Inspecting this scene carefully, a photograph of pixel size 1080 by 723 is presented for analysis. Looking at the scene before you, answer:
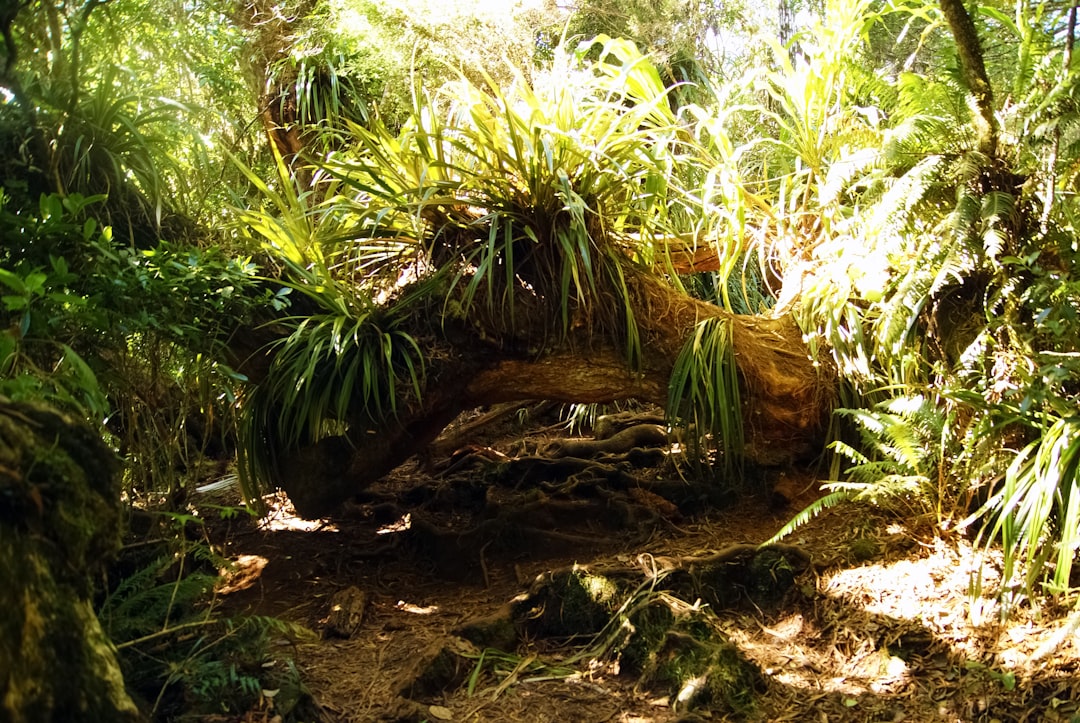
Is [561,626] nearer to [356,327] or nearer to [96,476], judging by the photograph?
[356,327]

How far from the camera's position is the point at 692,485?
4.15 m

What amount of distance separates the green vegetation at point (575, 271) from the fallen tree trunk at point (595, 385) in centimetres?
2

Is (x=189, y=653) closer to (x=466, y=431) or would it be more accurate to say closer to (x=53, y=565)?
(x=53, y=565)

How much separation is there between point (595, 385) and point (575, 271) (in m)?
0.59

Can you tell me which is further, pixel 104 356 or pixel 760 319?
pixel 760 319

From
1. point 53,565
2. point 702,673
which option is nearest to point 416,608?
point 702,673

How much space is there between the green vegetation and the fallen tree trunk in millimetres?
15

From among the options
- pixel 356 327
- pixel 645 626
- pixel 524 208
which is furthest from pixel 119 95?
pixel 645 626

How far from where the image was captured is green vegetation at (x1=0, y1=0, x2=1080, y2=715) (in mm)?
2740

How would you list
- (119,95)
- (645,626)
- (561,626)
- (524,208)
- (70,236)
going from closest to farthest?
(70,236) → (645,626) → (561,626) → (119,95) → (524,208)

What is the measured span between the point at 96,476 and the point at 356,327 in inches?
73.3

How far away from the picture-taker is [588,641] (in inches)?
123

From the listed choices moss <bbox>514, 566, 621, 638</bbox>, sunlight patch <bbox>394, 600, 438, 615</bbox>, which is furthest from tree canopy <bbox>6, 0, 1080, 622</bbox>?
moss <bbox>514, 566, 621, 638</bbox>

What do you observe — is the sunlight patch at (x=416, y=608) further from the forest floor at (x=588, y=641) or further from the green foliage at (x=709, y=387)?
the green foliage at (x=709, y=387)
